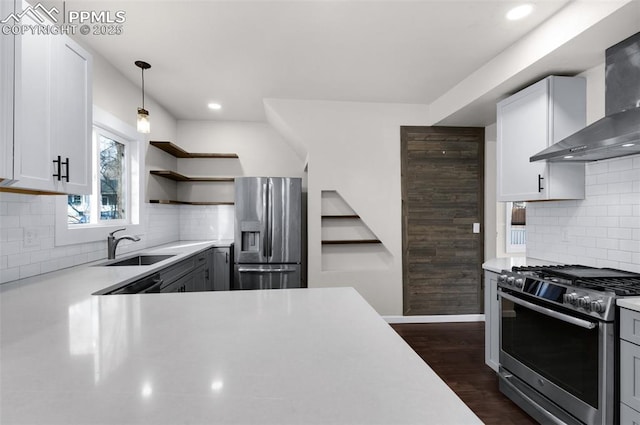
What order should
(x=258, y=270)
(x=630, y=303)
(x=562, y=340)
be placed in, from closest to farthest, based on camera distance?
(x=630, y=303) → (x=562, y=340) → (x=258, y=270)

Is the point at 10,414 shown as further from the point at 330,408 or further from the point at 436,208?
the point at 436,208

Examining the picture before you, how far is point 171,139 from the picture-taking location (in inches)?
166

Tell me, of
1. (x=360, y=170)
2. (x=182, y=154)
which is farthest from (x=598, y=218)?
(x=182, y=154)

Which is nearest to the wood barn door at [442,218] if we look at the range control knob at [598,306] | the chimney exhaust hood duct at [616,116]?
the chimney exhaust hood duct at [616,116]

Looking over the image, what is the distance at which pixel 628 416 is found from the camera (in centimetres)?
147

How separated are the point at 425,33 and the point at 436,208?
2.12m

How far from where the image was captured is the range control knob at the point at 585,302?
5.26 feet

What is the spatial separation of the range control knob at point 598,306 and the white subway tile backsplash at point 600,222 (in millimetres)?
733

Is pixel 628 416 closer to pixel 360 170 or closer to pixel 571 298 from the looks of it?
pixel 571 298

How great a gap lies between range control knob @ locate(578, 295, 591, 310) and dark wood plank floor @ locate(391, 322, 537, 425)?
0.93 metres

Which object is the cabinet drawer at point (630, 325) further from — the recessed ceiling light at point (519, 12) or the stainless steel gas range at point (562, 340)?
the recessed ceiling light at point (519, 12)

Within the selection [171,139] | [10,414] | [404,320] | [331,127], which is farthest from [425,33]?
[171,139]

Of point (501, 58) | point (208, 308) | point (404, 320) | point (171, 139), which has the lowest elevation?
point (404, 320)

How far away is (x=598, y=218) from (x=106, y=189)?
13.1ft
